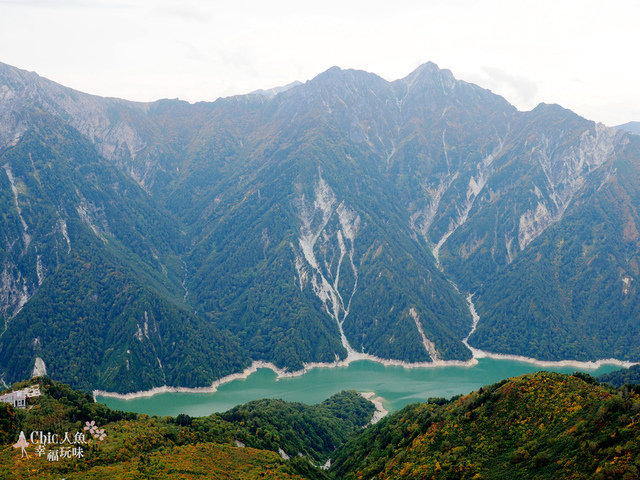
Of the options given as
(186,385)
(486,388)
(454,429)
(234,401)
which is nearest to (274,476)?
(454,429)

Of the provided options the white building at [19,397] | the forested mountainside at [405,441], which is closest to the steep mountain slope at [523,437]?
the forested mountainside at [405,441]

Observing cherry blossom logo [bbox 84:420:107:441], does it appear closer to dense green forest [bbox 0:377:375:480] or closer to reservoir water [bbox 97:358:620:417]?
dense green forest [bbox 0:377:375:480]

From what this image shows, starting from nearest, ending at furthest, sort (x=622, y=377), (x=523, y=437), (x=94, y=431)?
1. (x=523, y=437)
2. (x=94, y=431)
3. (x=622, y=377)

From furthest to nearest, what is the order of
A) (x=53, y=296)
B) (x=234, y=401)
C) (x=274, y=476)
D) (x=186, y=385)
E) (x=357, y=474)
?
(x=53, y=296), (x=186, y=385), (x=234, y=401), (x=357, y=474), (x=274, y=476)

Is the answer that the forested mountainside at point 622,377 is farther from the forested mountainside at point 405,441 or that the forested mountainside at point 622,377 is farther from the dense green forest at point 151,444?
the dense green forest at point 151,444

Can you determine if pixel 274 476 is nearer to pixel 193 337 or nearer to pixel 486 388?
pixel 486 388

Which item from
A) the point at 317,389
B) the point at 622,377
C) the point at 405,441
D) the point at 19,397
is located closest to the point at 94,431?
the point at 19,397

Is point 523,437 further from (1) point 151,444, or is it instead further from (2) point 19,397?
(2) point 19,397
